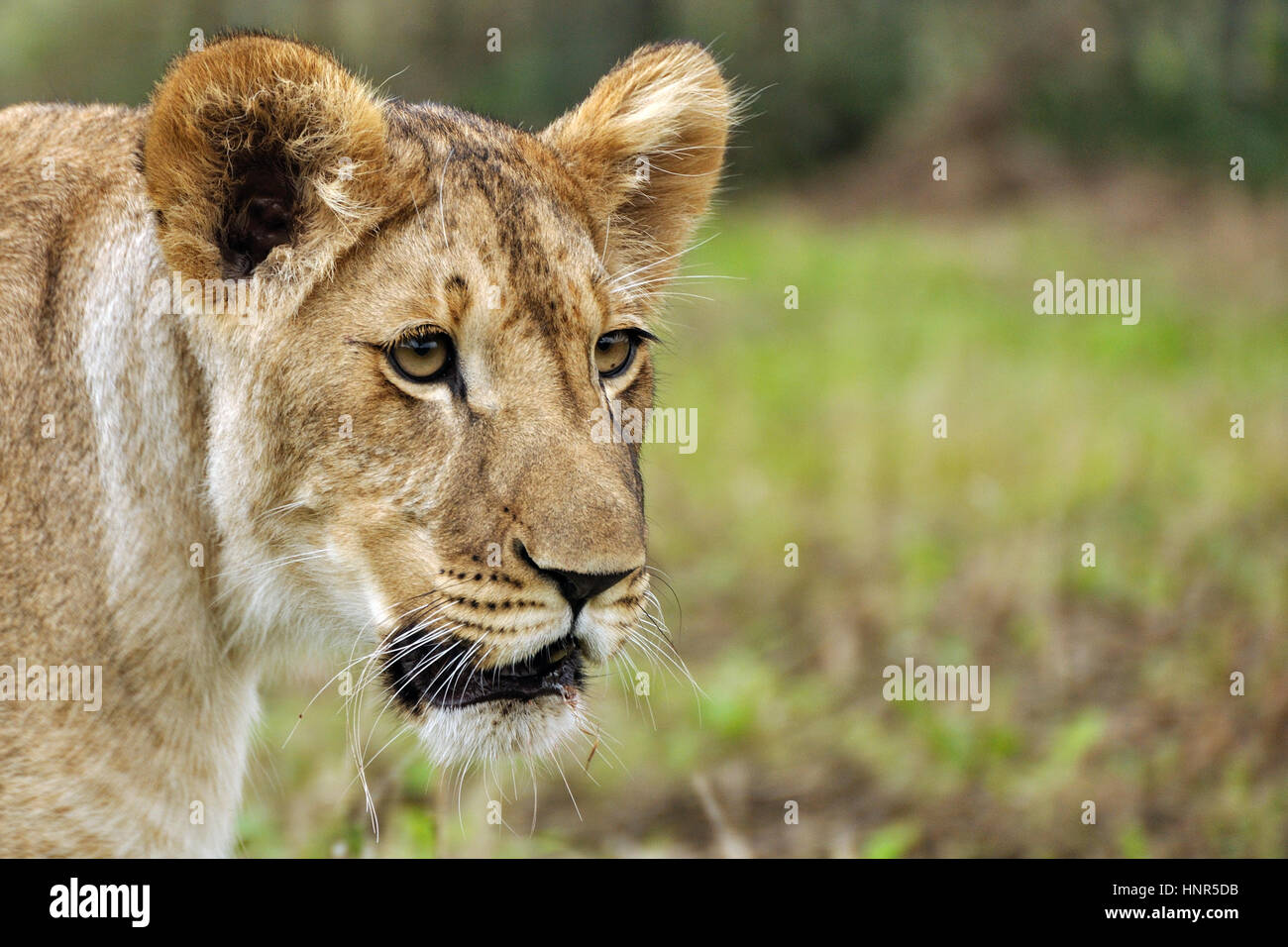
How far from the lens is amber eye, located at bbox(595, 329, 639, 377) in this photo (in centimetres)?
368

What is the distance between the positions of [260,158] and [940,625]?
5.08 meters

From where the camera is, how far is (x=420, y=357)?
3289 mm

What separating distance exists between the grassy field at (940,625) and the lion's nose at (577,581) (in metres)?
1.00

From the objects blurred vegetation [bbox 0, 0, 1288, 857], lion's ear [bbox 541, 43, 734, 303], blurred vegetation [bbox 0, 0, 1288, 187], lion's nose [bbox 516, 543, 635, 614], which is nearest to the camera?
lion's nose [bbox 516, 543, 635, 614]

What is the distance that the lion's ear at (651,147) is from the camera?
Result: 396cm

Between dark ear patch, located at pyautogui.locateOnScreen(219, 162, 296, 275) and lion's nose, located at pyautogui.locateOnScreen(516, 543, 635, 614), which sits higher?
dark ear patch, located at pyautogui.locateOnScreen(219, 162, 296, 275)

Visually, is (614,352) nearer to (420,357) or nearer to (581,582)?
(420,357)

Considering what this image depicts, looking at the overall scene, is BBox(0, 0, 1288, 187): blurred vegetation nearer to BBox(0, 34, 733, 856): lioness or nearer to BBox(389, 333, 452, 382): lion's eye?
BBox(0, 34, 733, 856): lioness

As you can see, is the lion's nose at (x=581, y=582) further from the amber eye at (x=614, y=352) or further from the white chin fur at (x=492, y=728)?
the amber eye at (x=614, y=352)

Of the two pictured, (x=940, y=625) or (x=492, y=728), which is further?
(x=940, y=625)

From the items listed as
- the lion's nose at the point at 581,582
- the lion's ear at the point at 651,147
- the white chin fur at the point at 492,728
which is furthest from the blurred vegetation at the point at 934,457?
the lion's nose at the point at 581,582

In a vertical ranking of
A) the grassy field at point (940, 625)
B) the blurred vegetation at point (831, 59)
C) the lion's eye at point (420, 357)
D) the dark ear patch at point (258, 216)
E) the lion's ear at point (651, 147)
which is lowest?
the grassy field at point (940, 625)

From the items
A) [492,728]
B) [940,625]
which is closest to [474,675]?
[492,728]

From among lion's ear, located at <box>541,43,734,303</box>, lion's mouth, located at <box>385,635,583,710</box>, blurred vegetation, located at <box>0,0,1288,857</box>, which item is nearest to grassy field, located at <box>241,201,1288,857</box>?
blurred vegetation, located at <box>0,0,1288,857</box>
